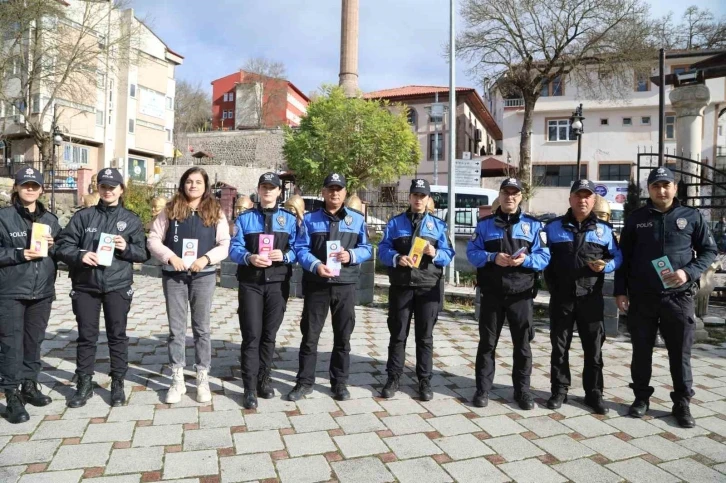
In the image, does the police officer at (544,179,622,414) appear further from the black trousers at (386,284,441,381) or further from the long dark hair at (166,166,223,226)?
the long dark hair at (166,166,223,226)

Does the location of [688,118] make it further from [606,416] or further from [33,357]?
[33,357]

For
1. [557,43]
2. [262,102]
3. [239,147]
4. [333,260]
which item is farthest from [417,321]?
[262,102]

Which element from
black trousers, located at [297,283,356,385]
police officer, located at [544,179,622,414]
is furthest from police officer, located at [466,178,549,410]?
black trousers, located at [297,283,356,385]

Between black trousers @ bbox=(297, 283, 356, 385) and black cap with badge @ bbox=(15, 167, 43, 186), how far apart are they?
246cm

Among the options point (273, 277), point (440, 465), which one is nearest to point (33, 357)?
point (273, 277)

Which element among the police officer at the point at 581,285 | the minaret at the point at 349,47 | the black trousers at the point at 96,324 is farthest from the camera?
the minaret at the point at 349,47

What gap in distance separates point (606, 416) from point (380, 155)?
25788 millimetres

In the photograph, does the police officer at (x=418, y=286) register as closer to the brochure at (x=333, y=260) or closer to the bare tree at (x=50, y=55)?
the brochure at (x=333, y=260)

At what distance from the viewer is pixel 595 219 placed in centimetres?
466

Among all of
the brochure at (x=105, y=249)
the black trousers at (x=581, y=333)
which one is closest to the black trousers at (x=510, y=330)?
the black trousers at (x=581, y=333)

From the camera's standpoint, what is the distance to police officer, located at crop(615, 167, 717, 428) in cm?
434

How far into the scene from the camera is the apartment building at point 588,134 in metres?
36.8

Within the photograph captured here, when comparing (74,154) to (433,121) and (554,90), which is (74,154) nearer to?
(433,121)

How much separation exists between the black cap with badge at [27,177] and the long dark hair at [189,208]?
1060 millimetres
